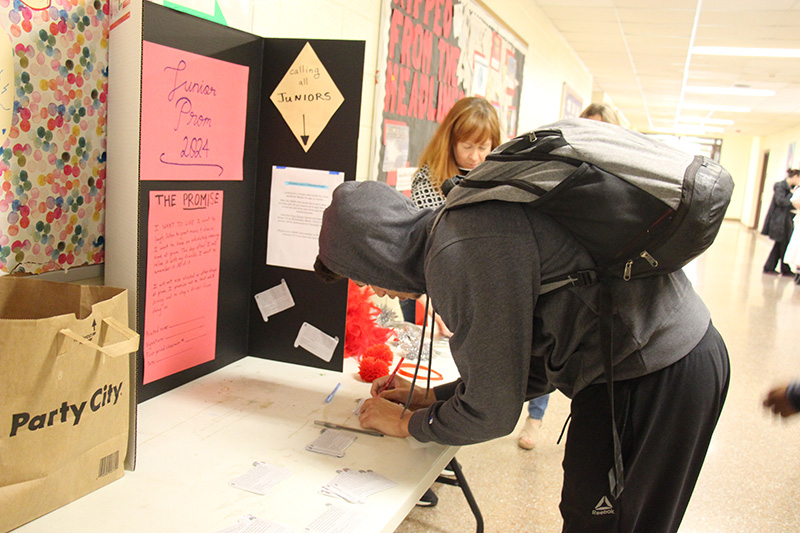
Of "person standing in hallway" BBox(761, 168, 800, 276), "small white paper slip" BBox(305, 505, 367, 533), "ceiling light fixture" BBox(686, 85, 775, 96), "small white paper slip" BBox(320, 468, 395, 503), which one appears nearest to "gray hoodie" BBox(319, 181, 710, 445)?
"small white paper slip" BBox(320, 468, 395, 503)

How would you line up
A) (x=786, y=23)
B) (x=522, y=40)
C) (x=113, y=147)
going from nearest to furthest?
(x=113, y=147) < (x=522, y=40) < (x=786, y=23)

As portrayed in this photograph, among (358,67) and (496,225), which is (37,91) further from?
(496,225)

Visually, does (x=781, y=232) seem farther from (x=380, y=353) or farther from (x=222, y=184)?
(x=222, y=184)

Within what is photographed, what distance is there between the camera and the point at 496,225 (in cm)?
96

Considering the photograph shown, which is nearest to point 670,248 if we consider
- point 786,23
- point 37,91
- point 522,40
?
point 37,91

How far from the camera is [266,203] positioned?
1561 millimetres

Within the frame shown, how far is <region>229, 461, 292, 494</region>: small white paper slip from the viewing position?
99 cm

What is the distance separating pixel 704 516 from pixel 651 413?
1673 mm

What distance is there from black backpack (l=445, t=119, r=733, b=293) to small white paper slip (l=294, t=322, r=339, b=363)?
689mm

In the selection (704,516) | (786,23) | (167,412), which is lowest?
(704,516)

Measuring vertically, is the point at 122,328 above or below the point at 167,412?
above

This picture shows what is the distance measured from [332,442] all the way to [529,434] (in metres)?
1.84

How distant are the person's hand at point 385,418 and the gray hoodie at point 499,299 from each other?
67 mm

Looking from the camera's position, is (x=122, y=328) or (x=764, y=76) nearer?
(x=122, y=328)
